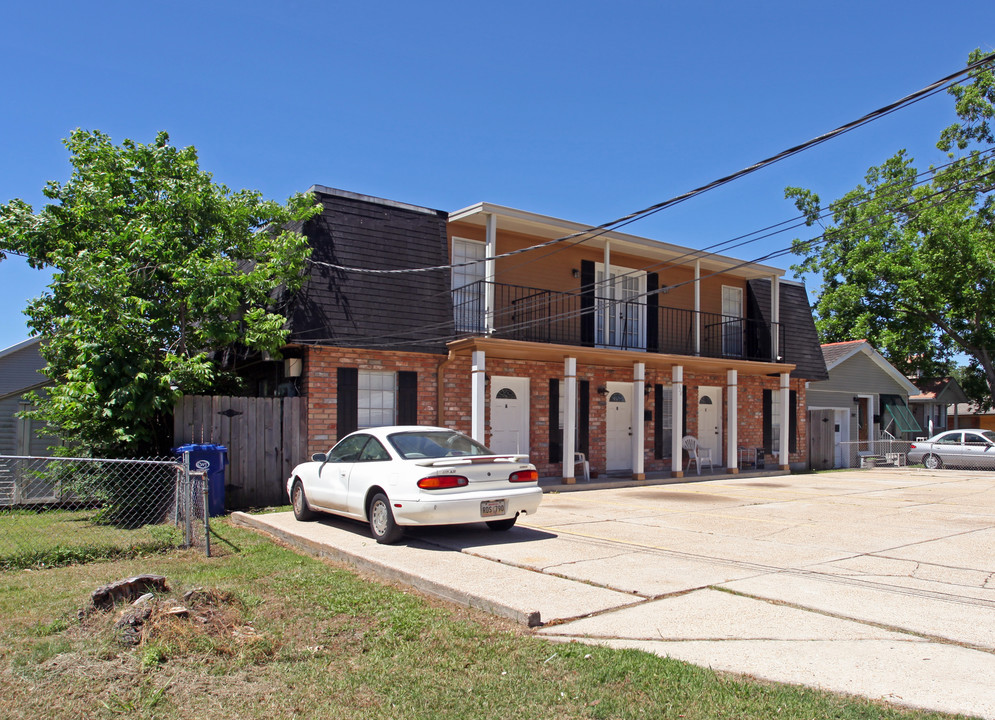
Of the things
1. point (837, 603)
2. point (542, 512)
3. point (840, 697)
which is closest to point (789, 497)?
point (542, 512)

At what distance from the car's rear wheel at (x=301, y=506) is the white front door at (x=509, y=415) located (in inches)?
239

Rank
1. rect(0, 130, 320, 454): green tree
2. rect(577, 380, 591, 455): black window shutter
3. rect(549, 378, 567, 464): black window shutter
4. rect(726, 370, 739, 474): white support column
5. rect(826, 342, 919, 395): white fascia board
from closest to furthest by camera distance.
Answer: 1. rect(0, 130, 320, 454): green tree
2. rect(549, 378, 567, 464): black window shutter
3. rect(577, 380, 591, 455): black window shutter
4. rect(726, 370, 739, 474): white support column
5. rect(826, 342, 919, 395): white fascia board

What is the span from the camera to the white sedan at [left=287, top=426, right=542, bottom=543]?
8086mm

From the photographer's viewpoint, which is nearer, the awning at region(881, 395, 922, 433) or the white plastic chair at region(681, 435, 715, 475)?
the white plastic chair at region(681, 435, 715, 475)

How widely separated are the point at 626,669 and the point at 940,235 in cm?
3041

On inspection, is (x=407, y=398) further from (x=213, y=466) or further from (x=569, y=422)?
(x=213, y=466)

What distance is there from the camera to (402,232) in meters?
14.8

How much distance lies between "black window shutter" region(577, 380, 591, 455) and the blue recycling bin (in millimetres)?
8437

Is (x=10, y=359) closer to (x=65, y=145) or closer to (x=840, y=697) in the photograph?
(x=65, y=145)

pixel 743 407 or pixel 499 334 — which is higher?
pixel 499 334

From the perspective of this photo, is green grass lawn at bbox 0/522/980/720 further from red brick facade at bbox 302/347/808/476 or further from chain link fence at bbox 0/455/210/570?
red brick facade at bbox 302/347/808/476

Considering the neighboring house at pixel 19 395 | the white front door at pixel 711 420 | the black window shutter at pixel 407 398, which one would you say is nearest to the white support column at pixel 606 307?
the white front door at pixel 711 420

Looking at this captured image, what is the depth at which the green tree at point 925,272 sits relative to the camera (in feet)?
95.0

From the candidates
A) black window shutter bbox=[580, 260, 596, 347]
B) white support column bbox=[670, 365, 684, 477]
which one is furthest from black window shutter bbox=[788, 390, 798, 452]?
black window shutter bbox=[580, 260, 596, 347]
